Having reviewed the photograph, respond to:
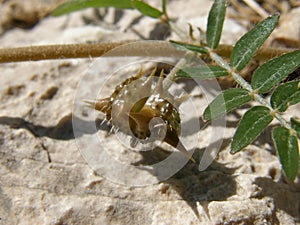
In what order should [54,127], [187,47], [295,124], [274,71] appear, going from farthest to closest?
[54,127] < [187,47] < [274,71] < [295,124]

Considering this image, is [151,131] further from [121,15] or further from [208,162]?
[121,15]

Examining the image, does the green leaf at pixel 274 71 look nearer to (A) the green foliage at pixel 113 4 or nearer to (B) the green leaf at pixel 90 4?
(A) the green foliage at pixel 113 4

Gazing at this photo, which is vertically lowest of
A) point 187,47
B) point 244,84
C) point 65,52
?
point 65,52

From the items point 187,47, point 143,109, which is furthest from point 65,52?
point 143,109

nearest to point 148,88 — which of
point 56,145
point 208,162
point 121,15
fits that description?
point 208,162

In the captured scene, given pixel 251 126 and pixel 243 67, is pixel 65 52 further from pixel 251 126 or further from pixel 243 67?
pixel 251 126

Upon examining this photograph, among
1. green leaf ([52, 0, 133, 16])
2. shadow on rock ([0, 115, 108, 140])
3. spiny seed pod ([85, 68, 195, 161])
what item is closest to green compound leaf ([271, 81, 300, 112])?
spiny seed pod ([85, 68, 195, 161])

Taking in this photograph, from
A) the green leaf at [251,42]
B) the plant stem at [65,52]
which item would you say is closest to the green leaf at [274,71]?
the green leaf at [251,42]

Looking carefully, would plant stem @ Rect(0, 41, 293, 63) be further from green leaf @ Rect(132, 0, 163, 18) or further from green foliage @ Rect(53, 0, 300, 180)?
green foliage @ Rect(53, 0, 300, 180)
